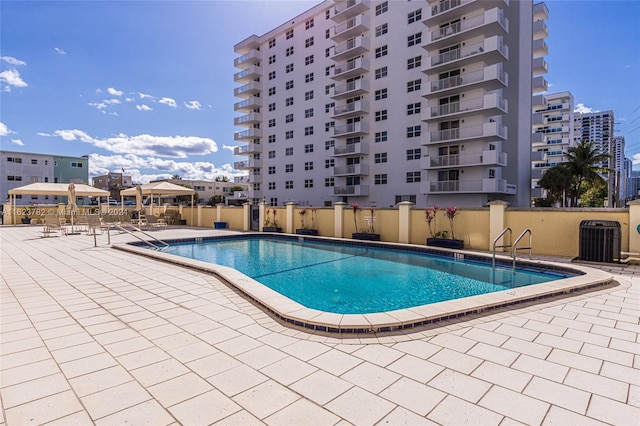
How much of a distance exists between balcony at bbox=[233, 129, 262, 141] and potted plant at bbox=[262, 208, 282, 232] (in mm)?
26450

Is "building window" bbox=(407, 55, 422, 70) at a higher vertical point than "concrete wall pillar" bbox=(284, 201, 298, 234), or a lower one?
higher

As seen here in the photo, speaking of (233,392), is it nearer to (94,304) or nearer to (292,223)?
(94,304)

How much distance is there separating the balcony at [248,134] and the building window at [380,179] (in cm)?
1950

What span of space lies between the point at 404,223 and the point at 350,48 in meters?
24.8

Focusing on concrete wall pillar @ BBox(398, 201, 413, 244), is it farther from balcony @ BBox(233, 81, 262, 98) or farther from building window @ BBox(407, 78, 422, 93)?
balcony @ BBox(233, 81, 262, 98)

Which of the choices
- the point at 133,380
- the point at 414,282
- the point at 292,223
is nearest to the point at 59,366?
the point at 133,380

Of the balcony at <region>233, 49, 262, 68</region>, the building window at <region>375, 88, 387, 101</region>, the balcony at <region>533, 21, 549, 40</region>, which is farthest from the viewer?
the balcony at <region>233, 49, 262, 68</region>

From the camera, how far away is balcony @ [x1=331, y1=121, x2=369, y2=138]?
31044 mm

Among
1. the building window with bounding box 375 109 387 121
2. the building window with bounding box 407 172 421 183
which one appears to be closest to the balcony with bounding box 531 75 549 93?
the building window with bounding box 375 109 387 121

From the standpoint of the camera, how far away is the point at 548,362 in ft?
10.2

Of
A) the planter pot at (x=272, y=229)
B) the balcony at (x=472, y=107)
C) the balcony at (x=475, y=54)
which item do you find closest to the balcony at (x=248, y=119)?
the balcony at (x=475, y=54)

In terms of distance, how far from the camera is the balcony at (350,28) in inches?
1212

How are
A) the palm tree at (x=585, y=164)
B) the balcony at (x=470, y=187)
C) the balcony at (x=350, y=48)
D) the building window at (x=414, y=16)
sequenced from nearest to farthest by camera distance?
the balcony at (x=470, y=187)
the building window at (x=414, y=16)
the palm tree at (x=585, y=164)
the balcony at (x=350, y=48)

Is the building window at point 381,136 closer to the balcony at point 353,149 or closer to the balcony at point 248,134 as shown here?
the balcony at point 353,149
